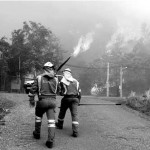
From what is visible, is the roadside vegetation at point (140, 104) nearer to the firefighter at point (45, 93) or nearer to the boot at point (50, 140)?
the firefighter at point (45, 93)

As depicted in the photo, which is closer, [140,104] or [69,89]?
[69,89]

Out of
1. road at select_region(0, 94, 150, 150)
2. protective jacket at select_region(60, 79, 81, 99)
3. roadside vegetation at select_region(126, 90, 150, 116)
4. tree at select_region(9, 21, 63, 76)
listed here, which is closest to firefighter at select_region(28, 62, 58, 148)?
Result: road at select_region(0, 94, 150, 150)

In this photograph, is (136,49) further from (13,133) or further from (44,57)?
(13,133)

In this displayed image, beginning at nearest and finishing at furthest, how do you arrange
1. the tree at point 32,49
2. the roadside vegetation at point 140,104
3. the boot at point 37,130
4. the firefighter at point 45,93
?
the firefighter at point 45,93 < the boot at point 37,130 < the roadside vegetation at point 140,104 < the tree at point 32,49

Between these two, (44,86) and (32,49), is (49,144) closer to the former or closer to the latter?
(44,86)

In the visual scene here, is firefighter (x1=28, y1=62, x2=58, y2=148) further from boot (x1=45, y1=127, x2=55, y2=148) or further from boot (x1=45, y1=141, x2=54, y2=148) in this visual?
boot (x1=45, y1=141, x2=54, y2=148)

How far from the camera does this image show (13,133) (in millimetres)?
8484

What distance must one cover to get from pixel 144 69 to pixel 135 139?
193 ft

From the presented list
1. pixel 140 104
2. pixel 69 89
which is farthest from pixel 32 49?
pixel 69 89

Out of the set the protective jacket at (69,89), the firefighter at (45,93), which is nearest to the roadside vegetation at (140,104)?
the protective jacket at (69,89)

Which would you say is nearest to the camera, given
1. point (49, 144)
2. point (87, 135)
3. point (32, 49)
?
point (49, 144)

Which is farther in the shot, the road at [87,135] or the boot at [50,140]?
the road at [87,135]

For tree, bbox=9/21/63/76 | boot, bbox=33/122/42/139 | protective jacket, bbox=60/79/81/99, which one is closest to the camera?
boot, bbox=33/122/42/139

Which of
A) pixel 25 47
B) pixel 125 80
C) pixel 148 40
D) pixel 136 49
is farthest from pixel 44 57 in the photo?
pixel 148 40
